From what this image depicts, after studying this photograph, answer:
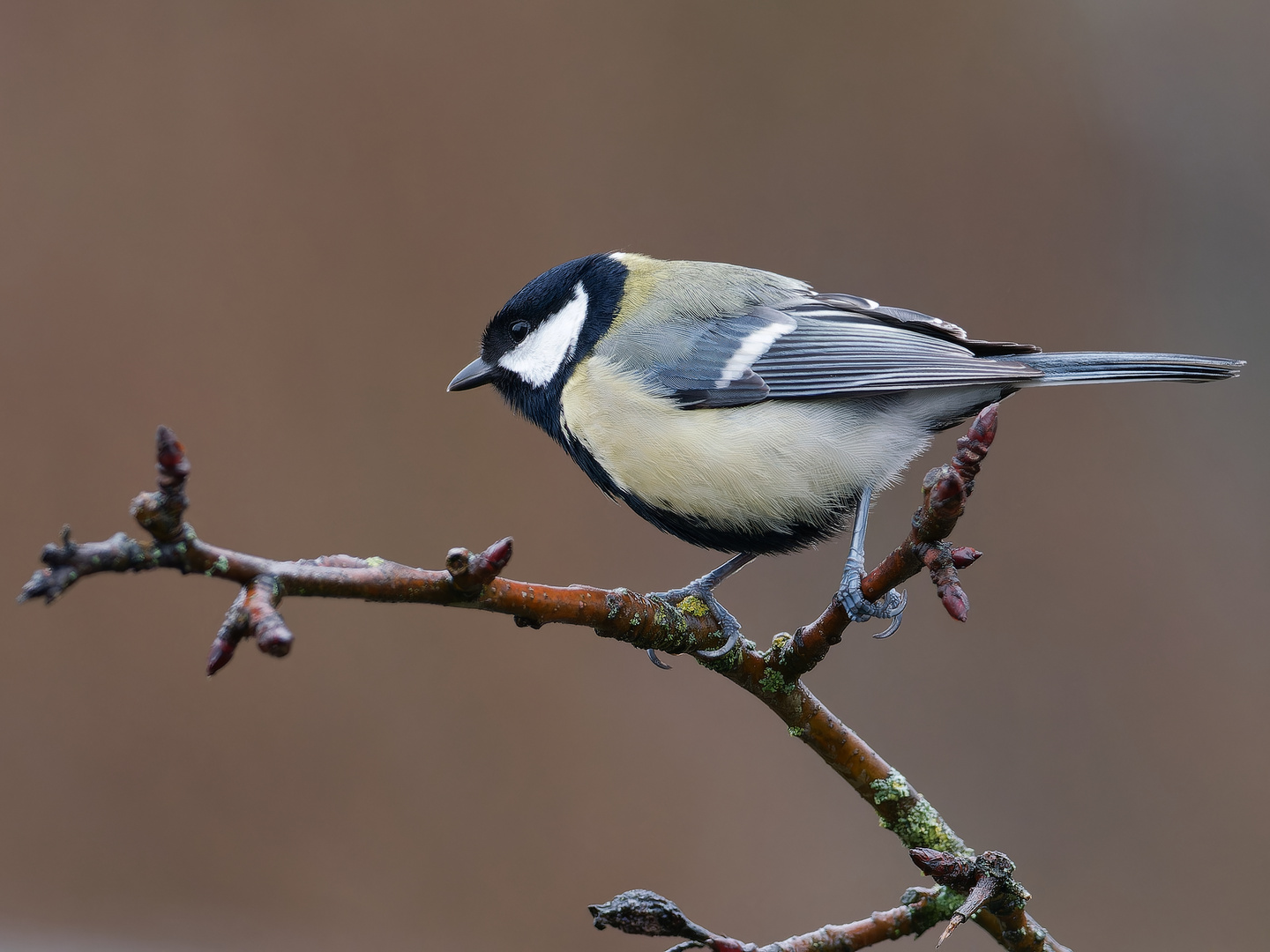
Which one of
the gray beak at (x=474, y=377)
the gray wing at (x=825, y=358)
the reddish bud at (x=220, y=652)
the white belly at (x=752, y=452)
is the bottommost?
the reddish bud at (x=220, y=652)

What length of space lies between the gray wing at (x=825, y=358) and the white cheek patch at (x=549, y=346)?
248 mm

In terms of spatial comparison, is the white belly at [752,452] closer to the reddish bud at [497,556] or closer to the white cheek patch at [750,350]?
the white cheek patch at [750,350]

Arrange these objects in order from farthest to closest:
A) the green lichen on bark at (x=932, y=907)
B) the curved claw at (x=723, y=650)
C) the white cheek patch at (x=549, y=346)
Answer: the white cheek patch at (x=549, y=346) → the curved claw at (x=723, y=650) → the green lichen on bark at (x=932, y=907)

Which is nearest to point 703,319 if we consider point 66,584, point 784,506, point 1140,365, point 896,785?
point 784,506

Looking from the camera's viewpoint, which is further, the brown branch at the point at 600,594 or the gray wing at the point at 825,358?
the gray wing at the point at 825,358

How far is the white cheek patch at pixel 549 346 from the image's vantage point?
1.78m

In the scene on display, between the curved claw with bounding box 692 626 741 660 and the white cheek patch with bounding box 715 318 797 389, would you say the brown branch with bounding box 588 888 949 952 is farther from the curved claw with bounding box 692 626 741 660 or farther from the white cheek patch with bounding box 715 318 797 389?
the white cheek patch with bounding box 715 318 797 389

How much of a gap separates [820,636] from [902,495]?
1.91 metres

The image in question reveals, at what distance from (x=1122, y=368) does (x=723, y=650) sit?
75 centimetres

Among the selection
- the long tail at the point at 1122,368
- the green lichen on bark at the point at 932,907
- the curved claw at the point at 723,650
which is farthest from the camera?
the long tail at the point at 1122,368

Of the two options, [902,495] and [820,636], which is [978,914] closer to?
[820,636]

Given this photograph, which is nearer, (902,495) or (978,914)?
(978,914)

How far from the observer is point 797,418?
1.54 meters

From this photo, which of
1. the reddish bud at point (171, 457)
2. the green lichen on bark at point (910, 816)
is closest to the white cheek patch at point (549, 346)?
the green lichen on bark at point (910, 816)
